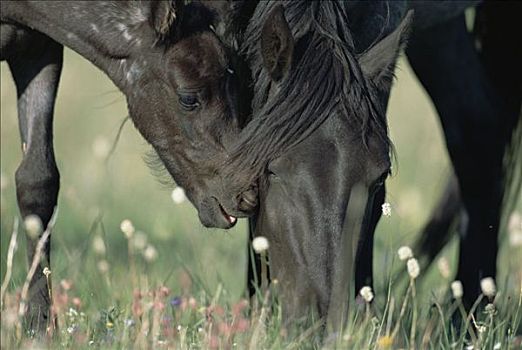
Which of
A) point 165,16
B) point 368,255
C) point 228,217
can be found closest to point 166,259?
point 368,255

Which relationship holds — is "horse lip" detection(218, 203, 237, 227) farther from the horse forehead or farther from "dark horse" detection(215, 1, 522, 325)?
the horse forehead

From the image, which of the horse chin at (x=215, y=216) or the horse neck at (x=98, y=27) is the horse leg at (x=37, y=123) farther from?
the horse chin at (x=215, y=216)

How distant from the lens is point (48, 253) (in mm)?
5520

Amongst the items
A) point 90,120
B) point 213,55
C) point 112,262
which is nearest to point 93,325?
point 213,55

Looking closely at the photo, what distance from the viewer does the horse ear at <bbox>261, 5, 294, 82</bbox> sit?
15.0ft

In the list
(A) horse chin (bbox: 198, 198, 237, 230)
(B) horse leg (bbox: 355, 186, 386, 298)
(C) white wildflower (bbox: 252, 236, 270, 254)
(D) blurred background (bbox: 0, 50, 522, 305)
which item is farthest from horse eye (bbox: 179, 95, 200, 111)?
(B) horse leg (bbox: 355, 186, 386, 298)

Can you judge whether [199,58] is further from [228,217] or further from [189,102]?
[228,217]

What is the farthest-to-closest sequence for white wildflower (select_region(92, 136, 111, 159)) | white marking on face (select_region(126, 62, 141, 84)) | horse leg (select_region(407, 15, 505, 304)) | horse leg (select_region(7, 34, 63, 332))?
1. white wildflower (select_region(92, 136, 111, 159))
2. horse leg (select_region(407, 15, 505, 304))
3. horse leg (select_region(7, 34, 63, 332))
4. white marking on face (select_region(126, 62, 141, 84))

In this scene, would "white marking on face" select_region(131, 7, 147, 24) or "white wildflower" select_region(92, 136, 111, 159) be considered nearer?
"white marking on face" select_region(131, 7, 147, 24)

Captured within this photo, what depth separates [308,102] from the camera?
4566mm

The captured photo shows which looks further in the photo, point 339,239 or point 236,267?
point 236,267

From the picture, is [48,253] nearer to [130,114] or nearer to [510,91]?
[130,114]

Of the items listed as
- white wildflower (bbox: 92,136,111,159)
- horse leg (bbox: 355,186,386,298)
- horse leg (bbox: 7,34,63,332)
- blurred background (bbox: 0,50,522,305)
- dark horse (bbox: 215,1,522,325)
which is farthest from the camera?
white wildflower (bbox: 92,136,111,159)

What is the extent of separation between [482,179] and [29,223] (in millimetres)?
3601
